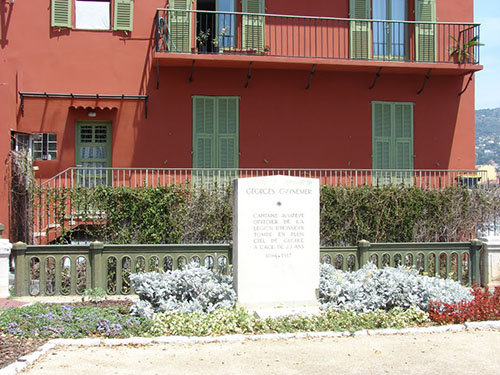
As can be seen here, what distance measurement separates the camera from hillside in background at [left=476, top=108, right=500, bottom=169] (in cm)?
11814

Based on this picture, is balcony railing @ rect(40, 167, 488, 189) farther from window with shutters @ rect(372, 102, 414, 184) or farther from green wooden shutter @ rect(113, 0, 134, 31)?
green wooden shutter @ rect(113, 0, 134, 31)

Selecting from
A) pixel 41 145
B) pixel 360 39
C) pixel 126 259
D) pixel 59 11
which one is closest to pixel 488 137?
pixel 360 39

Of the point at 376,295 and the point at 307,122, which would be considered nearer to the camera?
the point at 376,295

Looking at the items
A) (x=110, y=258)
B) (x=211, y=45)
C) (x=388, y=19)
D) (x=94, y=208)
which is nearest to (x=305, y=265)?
(x=110, y=258)

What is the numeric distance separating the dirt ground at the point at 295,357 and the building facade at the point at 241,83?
970 centimetres

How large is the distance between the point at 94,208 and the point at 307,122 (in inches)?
281

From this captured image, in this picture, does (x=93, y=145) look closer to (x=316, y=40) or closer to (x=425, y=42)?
(x=316, y=40)

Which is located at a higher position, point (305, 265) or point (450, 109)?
point (450, 109)

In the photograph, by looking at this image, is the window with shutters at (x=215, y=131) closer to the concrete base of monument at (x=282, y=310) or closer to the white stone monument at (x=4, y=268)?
the white stone monument at (x=4, y=268)

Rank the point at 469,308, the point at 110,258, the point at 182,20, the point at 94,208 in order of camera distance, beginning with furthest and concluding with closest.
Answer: the point at 182,20 < the point at 94,208 < the point at 110,258 < the point at 469,308

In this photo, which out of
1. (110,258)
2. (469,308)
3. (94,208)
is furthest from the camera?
(94,208)

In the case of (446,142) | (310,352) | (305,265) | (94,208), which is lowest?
(310,352)

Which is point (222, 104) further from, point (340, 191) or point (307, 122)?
point (340, 191)

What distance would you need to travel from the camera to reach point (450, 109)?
1828 centimetres
